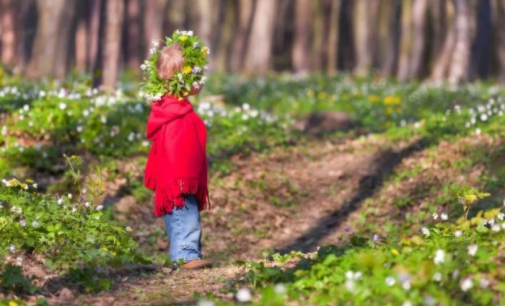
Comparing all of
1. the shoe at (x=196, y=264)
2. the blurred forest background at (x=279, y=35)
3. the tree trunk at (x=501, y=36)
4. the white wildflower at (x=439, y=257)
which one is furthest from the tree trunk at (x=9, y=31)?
the white wildflower at (x=439, y=257)

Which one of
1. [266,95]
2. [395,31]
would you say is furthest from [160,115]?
[395,31]

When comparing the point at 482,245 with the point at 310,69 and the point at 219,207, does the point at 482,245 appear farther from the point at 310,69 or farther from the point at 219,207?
the point at 310,69

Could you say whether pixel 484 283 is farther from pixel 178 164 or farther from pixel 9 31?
pixel 9 31

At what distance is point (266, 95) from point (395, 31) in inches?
466

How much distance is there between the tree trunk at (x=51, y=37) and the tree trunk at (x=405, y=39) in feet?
38.3

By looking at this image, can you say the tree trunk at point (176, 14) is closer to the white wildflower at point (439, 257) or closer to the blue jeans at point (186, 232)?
the blue jeans at point (186, 232)

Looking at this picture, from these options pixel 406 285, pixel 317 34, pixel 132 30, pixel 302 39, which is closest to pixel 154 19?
pixel 132 30

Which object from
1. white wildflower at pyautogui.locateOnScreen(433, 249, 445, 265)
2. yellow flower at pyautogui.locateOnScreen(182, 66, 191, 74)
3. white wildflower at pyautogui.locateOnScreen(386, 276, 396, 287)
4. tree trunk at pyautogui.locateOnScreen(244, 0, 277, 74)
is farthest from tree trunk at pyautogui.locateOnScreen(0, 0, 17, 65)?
white wildflower at pyautogui.locateOnScreen(386, 276, 396, 287)

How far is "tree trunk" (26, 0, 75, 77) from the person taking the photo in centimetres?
2473

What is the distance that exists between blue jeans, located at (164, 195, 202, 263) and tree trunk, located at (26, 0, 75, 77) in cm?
1696

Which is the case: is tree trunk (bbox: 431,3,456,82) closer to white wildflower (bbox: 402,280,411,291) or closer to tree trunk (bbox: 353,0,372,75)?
tree trunk (bbox: 353,0,372,75)

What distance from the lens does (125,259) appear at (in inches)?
293

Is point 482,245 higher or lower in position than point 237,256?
higher

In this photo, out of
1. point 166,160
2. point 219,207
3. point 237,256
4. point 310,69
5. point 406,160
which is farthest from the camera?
point 310,69
